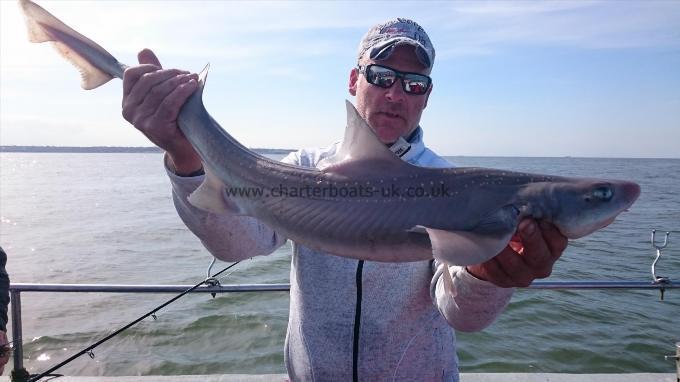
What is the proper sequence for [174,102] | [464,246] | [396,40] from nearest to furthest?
[464,246] < [174,102] < [396,40]

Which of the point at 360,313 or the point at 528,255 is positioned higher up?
the point at 528,255

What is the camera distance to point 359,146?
258 centimetres

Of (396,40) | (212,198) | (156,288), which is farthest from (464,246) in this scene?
(156,288)

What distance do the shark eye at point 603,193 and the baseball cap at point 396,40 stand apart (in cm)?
146

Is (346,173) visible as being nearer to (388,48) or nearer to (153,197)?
(388,48)

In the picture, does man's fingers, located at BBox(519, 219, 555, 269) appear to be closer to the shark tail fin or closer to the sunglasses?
the sunglasses

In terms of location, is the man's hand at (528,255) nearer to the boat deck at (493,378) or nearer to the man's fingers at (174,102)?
the man's fingers at (174,102)

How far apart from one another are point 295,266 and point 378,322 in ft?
2.11

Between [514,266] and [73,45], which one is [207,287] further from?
[514,266]

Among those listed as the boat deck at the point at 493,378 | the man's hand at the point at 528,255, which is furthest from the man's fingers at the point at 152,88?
the boat deck at the point at 493,378

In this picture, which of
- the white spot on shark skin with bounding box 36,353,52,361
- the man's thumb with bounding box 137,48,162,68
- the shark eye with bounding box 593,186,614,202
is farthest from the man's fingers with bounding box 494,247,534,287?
the white spot on shark skin with bounding box 36,353,52,361

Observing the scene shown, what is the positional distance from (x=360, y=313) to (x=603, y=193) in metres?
1.47

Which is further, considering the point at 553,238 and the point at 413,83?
the point at 413,83

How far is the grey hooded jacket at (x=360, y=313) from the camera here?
2.91 metres
